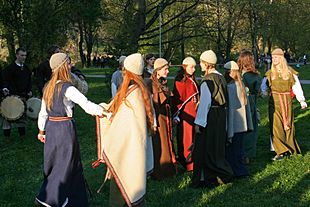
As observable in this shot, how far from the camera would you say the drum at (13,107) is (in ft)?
31.8

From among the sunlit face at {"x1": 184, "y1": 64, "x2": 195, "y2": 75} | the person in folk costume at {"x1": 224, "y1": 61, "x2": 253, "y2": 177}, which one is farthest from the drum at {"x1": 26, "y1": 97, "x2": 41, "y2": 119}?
the person in folk costume at {"x1": 224, "y1": 61, "x2": 253, "y2": 177}

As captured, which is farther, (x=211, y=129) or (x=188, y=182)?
(x=188, y=182)

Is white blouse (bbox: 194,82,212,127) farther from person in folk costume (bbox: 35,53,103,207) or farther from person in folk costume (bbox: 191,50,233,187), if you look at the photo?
person in folk costume (bbox: 35,53,103,207)

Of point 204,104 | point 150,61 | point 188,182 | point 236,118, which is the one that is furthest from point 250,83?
point 188,182

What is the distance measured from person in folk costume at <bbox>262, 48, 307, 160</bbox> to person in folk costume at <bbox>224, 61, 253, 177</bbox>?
4.11 ft

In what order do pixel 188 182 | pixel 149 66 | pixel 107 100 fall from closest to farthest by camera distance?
pixel 188 182 < pixel 149 66 < pixel 107 100

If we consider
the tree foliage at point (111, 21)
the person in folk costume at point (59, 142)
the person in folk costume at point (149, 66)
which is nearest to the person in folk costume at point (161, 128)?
the person in folk costume at point (149, 66)

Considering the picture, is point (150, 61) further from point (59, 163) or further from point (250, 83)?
point (59, 163)

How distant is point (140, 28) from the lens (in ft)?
70.0

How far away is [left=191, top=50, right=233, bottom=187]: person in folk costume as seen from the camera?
647 cm

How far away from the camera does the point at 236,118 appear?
7164 mm

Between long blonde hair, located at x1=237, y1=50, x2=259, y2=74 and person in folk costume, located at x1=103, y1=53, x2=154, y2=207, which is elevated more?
long blonde hair, located at x1=237, y1=50, x2=259, y2=74

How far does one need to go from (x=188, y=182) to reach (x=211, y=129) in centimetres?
89

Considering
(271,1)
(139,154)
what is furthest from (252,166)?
(271,1)
